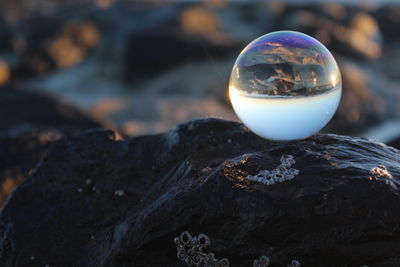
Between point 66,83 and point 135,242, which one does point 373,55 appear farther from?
point 135,242

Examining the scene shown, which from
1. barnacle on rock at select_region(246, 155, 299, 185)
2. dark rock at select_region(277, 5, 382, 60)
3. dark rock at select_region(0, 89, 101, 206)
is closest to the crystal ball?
barnacle on rock at select_region(246, 155, 299, 185)

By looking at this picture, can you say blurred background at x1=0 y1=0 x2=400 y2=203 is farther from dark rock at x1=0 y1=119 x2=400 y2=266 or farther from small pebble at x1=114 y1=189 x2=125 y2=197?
small pebble at x1=114 y1=189 x2=125 y2=197

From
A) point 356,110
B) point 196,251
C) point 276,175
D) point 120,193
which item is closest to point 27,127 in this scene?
point 120,193

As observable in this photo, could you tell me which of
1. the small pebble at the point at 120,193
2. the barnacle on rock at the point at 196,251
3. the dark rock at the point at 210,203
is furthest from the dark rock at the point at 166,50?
the barnacle on rock at the point at 196,251

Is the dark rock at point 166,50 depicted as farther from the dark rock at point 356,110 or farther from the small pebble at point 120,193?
the small pebble at point 120,193

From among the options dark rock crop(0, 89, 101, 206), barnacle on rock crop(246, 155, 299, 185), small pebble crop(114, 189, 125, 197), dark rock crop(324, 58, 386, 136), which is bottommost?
dark rock crop(324, 58, 386, 136)
